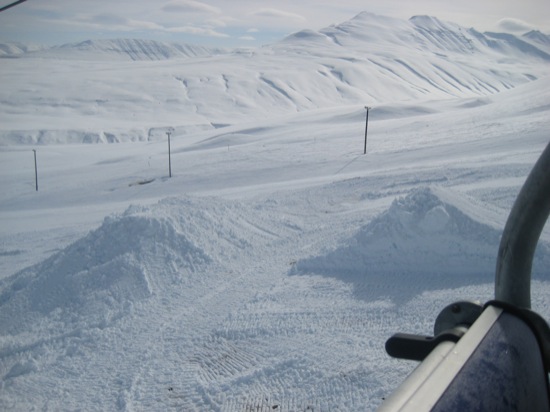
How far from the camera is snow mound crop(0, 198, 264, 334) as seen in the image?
6359 millimetres

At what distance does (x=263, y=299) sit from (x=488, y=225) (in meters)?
3.10

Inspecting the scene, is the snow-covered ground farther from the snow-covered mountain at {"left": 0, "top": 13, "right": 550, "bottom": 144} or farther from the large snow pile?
the snow-covered mountain at {"left": 0, "top": 13, "right": 550, "bottom": 144}

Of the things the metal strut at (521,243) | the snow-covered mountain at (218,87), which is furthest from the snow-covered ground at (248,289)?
the snow-covered mountain at (218,87)

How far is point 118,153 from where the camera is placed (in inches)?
1693

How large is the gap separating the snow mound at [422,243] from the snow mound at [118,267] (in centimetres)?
169

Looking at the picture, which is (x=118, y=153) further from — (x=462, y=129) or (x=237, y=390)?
(x=237, y=390)

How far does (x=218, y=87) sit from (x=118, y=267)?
87.8m

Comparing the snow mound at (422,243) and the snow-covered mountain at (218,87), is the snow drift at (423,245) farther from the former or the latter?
the snow-covered mountain at (218,87)

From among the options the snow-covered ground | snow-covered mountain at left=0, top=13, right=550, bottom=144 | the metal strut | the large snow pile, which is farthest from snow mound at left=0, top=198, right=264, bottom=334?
snow-covered mountain at left=0, top=13, right=550, bottom=144

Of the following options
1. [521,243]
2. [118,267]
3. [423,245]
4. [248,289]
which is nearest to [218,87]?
[118,267]

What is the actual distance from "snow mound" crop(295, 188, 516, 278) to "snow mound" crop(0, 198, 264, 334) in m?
1.69

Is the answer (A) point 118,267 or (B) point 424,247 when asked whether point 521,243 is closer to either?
(B) point 424,247

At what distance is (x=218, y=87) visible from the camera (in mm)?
91438

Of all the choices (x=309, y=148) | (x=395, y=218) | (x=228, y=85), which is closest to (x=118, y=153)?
(x=309, y=148)
